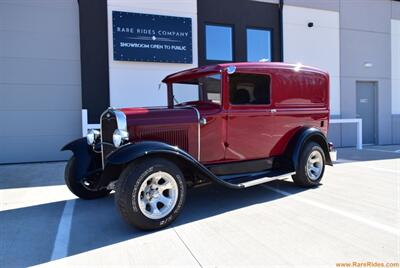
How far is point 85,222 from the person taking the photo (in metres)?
4.00

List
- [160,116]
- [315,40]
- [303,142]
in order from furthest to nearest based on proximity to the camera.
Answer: [315,40], [303,142], [160,116]

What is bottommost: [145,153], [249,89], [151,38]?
[145,153]

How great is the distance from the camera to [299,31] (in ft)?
35.9

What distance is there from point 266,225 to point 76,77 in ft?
22.7

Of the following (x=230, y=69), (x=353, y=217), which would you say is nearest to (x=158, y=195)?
(x=230, y=69)

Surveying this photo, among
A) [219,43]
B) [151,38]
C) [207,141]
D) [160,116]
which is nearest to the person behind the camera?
[160,116]

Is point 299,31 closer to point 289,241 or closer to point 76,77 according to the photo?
point 76,77

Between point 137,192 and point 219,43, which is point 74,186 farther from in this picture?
point 219,43

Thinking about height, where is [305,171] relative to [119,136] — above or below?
below

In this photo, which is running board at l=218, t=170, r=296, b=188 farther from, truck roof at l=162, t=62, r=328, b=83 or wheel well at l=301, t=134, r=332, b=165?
truck roof at l=162, t=62, r=328, b=83

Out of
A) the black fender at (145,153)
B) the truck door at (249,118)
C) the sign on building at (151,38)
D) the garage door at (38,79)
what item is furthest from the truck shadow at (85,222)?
the sign on building at (151,38)

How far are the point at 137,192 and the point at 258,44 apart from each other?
8278 millimetres

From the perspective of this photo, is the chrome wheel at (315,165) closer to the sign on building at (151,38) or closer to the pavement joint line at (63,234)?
the pavement joint line at (63,234)

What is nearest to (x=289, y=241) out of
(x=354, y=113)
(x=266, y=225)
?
(x=266, y=225)
